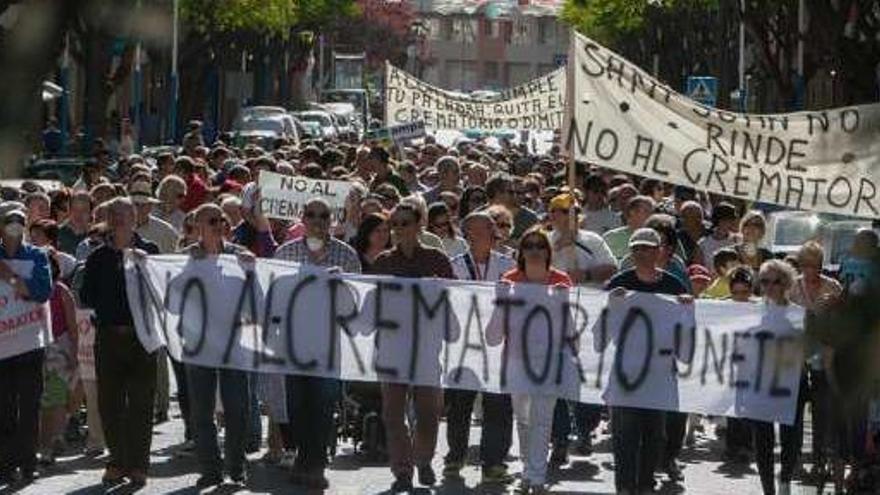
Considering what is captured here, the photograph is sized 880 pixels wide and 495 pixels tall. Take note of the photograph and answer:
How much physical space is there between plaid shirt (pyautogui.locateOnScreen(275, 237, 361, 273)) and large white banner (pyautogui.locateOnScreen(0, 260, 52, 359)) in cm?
147

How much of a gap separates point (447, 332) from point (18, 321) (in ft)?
7.99

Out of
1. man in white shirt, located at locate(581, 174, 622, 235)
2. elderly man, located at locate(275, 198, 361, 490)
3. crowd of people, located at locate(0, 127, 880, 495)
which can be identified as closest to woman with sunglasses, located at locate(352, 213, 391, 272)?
crowd of people, located at locate(0, 127, 880, 495)

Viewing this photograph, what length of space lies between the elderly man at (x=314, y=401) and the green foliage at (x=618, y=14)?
53.3 metres

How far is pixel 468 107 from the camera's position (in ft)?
102

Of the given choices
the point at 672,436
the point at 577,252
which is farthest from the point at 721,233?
the point at 672,436

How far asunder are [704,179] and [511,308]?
99.0 inches

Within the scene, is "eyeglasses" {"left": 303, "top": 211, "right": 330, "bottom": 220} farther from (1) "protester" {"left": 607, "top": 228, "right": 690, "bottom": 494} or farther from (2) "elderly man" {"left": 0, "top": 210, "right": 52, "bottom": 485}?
(1) "protester" {"left": 607, "top": 228, "right": 690, "bottom": 494}

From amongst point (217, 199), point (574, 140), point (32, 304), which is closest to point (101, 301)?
point (32, 304)

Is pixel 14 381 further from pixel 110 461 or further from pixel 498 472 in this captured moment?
pixel 498 472

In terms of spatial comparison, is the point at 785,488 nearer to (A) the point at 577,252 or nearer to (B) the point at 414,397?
(B) the point at 414,397

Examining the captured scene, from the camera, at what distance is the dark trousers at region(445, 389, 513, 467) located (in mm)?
13289

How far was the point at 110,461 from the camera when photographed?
499 inches

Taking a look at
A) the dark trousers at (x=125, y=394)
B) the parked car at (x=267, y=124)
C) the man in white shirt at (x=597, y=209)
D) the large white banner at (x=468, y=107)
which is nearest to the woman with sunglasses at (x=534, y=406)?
the dark trousers at (x=125, y=394)

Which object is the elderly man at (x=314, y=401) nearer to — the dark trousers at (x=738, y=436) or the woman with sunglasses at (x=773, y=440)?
the woman with sunglasses at (x=773, y=440)
